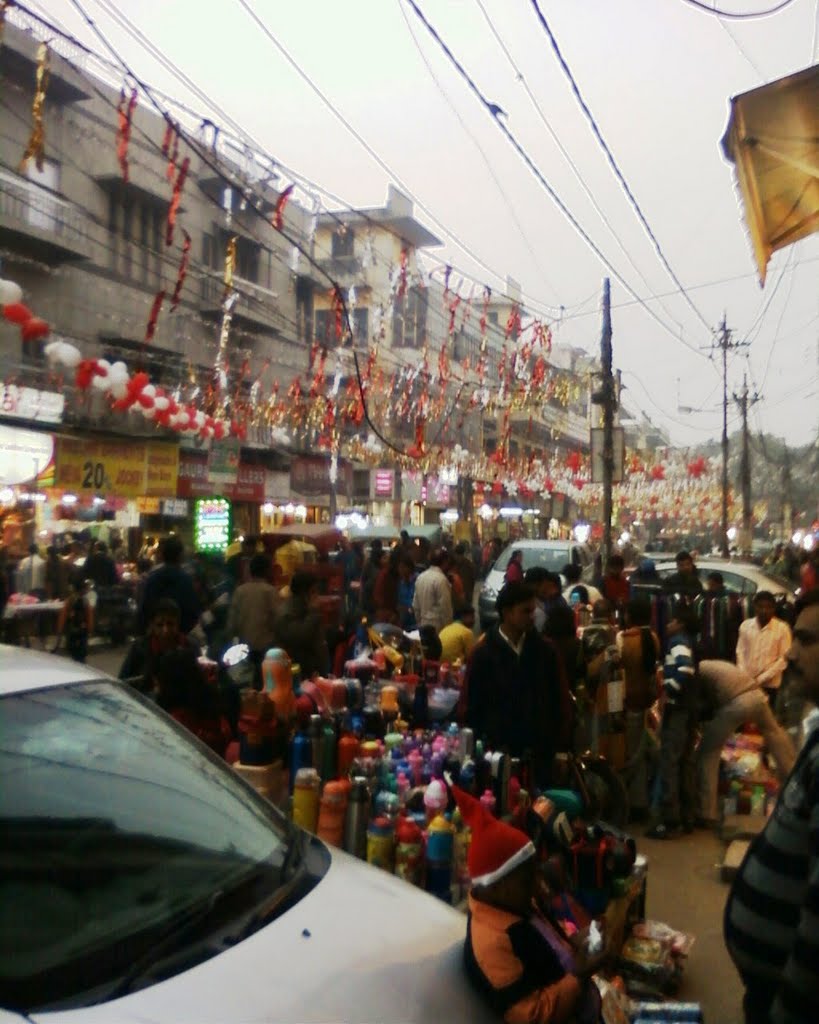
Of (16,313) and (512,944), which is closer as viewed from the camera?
(512,944)

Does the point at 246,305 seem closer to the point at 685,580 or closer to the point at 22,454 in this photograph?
the point at 22,454

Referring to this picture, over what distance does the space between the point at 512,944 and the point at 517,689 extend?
2.89m

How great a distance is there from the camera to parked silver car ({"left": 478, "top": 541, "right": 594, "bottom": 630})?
706 inches

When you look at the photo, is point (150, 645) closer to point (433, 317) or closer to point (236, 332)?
point (236, 332)

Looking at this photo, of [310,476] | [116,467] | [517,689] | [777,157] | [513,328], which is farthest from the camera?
[310,476]

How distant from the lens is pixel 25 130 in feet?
67.9

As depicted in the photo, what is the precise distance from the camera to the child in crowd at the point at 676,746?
734 centimetres

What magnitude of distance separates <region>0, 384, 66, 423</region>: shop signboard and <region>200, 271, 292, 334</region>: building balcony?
10717 mm

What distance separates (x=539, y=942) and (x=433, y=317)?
39.3 metres

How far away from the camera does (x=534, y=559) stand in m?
19.0

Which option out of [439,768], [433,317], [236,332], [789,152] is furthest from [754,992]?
[433,317]

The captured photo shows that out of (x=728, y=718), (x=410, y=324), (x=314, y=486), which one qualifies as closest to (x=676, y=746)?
(x=728, y=718)

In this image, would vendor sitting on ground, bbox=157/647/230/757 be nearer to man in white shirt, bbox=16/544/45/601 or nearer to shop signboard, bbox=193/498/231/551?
shop signboard, bbox=193/498/231/551

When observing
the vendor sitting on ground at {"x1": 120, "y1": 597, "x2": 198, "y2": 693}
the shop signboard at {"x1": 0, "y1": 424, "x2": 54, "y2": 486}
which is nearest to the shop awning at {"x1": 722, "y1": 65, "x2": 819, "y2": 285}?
the vendor sitting on ground at {"x1": 120, "y1": 597, "x2": 198, "y2": 693}
